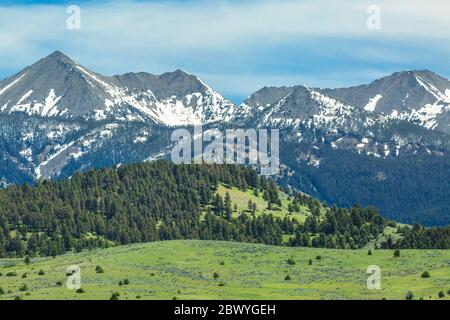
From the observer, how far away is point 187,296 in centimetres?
16725
